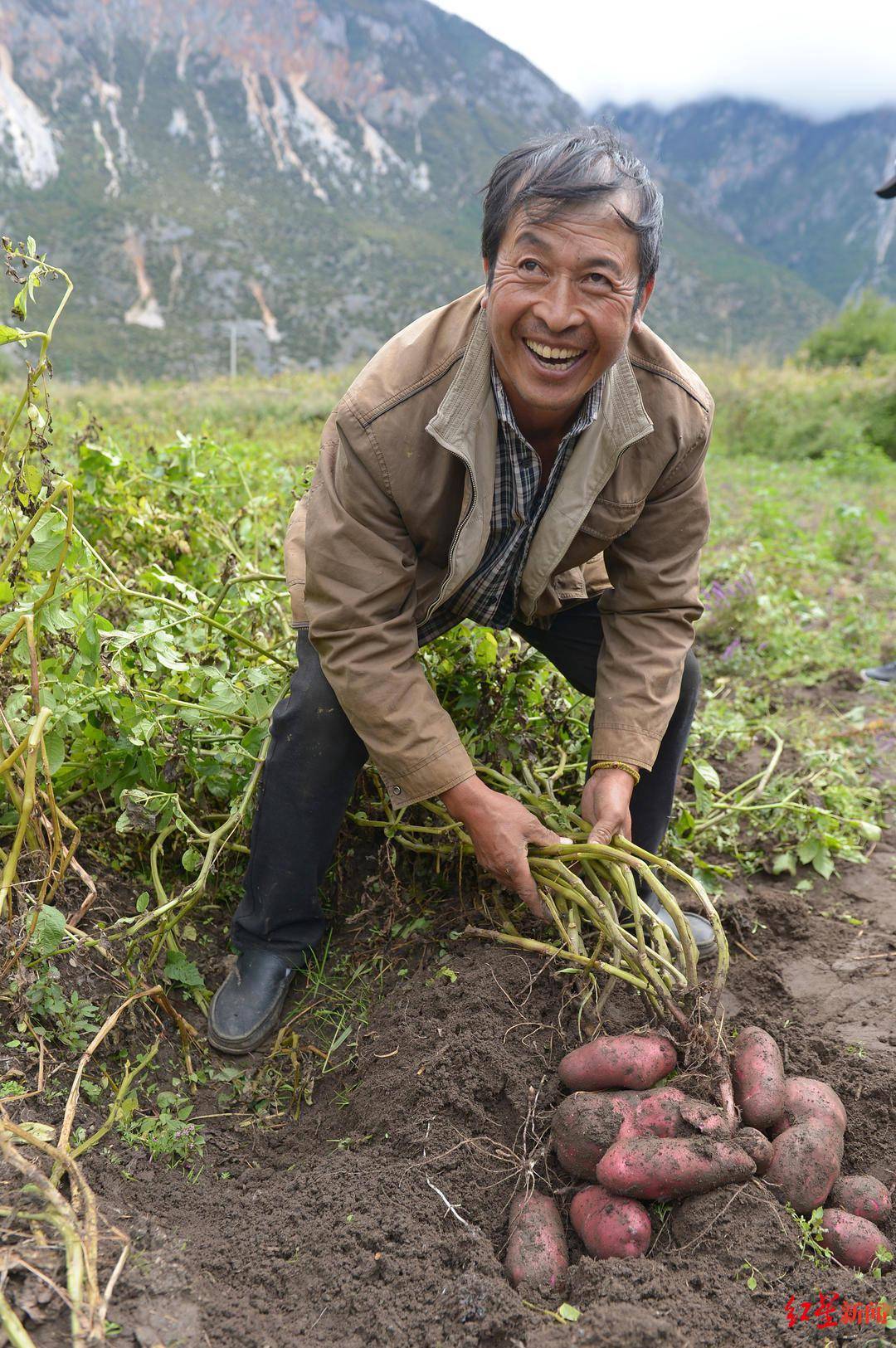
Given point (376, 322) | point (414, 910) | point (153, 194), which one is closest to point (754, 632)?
point (414, 910)

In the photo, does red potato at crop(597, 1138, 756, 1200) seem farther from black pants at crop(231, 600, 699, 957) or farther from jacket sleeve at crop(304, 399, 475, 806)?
black pants at crop(231, 600, 699, 957)

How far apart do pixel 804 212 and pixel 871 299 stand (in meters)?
78.6

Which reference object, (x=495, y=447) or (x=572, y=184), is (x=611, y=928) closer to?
(x=495, y=447)

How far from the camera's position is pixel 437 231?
5275cm

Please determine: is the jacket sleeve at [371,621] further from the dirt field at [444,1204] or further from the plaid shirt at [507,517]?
the dirt field at [444,1204]

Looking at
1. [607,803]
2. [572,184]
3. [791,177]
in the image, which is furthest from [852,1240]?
[791,177]

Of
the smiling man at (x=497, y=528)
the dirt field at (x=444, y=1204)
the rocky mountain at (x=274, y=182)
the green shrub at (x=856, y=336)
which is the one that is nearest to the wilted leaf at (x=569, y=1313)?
the dirt field at (x=444, y=1204)

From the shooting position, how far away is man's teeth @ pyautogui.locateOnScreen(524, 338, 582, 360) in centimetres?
162

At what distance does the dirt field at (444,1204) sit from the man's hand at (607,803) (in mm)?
303

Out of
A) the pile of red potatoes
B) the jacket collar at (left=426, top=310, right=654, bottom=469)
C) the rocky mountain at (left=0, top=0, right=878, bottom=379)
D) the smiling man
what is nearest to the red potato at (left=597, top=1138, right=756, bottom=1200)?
the pile of red potatoes

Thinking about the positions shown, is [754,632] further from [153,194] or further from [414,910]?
[153,194]

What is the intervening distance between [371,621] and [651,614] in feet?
2.18

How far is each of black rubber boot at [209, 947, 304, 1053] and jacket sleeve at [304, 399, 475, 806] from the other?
53cm

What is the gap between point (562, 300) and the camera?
156 centimetres
